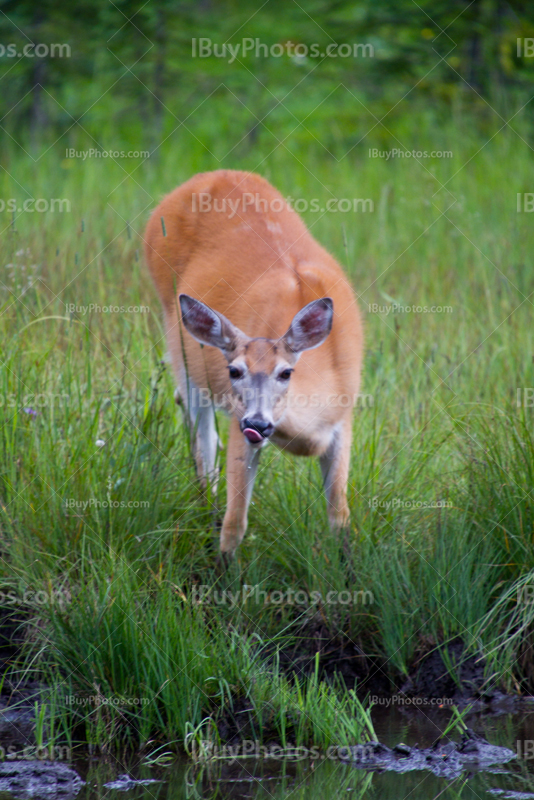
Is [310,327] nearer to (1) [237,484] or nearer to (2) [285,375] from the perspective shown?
(2) [285,375]

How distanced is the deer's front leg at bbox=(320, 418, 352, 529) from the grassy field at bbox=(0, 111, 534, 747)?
0.24 ft

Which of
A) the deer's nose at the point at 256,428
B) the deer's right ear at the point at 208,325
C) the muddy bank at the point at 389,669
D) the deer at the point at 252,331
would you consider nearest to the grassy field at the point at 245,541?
the muddy bank at the point at 389,669

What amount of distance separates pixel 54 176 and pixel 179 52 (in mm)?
4193

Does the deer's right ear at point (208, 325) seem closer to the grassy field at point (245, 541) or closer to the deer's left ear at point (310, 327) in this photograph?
the deer's left ear at point (310, 327)

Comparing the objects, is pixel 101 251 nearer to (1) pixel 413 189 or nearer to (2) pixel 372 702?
(1) pixel 413 189

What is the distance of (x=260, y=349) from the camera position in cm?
443

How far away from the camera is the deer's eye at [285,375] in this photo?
14.4 ft

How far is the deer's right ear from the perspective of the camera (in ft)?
14.5

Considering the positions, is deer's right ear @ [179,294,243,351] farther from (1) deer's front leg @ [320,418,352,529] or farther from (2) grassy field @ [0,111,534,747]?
(1) deer's front leg @ [320,418,352,529]

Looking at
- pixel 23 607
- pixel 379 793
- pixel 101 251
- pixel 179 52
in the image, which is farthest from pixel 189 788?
pixel 179 52

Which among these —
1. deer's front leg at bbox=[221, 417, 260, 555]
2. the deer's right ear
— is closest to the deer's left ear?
the deer's right ear

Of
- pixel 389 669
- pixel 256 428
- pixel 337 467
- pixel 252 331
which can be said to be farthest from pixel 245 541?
pixel 252 331

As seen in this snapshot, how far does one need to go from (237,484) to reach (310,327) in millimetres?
882

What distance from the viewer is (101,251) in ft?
24.6
